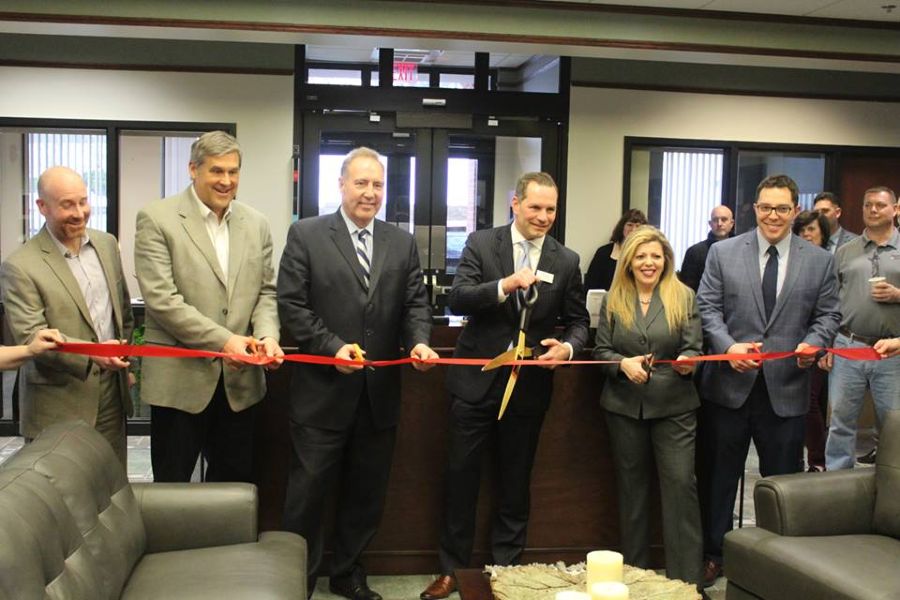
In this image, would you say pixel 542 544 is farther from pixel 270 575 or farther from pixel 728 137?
pixel 728 137

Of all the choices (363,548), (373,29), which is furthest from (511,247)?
(373,29)

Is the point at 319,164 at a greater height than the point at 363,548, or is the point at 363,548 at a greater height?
the point at 319,164

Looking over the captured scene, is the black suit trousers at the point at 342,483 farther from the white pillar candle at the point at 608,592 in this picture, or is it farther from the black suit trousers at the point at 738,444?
the white pillar candle at the point at 608,592

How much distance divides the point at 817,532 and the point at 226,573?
206 cm

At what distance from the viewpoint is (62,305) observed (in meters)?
3.28

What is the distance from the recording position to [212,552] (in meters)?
2.95

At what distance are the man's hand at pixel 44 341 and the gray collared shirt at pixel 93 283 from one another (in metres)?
0.28

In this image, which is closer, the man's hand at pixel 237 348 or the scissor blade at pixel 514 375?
the man's hand at pixel 237 348

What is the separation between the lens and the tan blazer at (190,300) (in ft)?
10.9

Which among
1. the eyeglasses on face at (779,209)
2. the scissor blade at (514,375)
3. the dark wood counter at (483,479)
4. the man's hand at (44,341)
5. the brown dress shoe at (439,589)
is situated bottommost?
the brown dress shoe at (439,589)

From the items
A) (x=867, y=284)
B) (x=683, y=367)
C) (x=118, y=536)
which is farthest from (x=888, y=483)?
(x=118, y=536)

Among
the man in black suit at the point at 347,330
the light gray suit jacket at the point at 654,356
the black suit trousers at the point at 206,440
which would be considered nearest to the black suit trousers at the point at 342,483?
the man in black suit at the point at 347,330

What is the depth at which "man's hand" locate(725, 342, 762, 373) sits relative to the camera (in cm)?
367

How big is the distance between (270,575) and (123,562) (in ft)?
1.39
